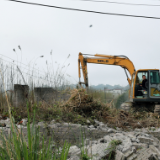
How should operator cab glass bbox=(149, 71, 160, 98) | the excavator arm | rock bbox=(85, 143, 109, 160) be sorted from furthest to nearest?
1. the excavator arm
2. operator cab glass bbox=(149, 71, 160, 98)
3. rock bbox=(85, 143, 109, 160)

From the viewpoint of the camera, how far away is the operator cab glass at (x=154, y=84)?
8.72 metres

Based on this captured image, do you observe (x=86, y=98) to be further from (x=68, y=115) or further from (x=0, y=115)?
(x=0, y=115)

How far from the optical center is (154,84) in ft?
28.7

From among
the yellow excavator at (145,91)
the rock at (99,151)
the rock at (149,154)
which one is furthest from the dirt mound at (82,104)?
the yellow excavator at (145,91)

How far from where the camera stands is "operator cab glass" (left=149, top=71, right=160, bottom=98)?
872 centimetres

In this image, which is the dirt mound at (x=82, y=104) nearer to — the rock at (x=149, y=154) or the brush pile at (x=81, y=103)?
the brush pile at (x=81, y=103)

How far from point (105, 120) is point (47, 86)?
7.27 ft

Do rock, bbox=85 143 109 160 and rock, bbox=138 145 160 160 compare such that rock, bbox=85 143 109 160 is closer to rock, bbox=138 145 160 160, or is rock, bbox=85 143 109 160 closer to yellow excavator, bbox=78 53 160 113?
rock, bbox=138 145 160 160

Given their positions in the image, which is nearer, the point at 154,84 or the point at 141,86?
the point at 154,84

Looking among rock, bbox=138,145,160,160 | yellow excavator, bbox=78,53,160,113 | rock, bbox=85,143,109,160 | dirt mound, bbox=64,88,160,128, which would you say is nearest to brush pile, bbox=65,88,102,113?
dirt mound, bbox=64,88,160,128

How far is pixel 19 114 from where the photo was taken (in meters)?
4.91

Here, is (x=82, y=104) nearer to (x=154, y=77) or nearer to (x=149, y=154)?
(x=149, y=154)

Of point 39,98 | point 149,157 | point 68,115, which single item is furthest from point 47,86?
point 149,157

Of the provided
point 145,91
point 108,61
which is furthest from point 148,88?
point 108,61
